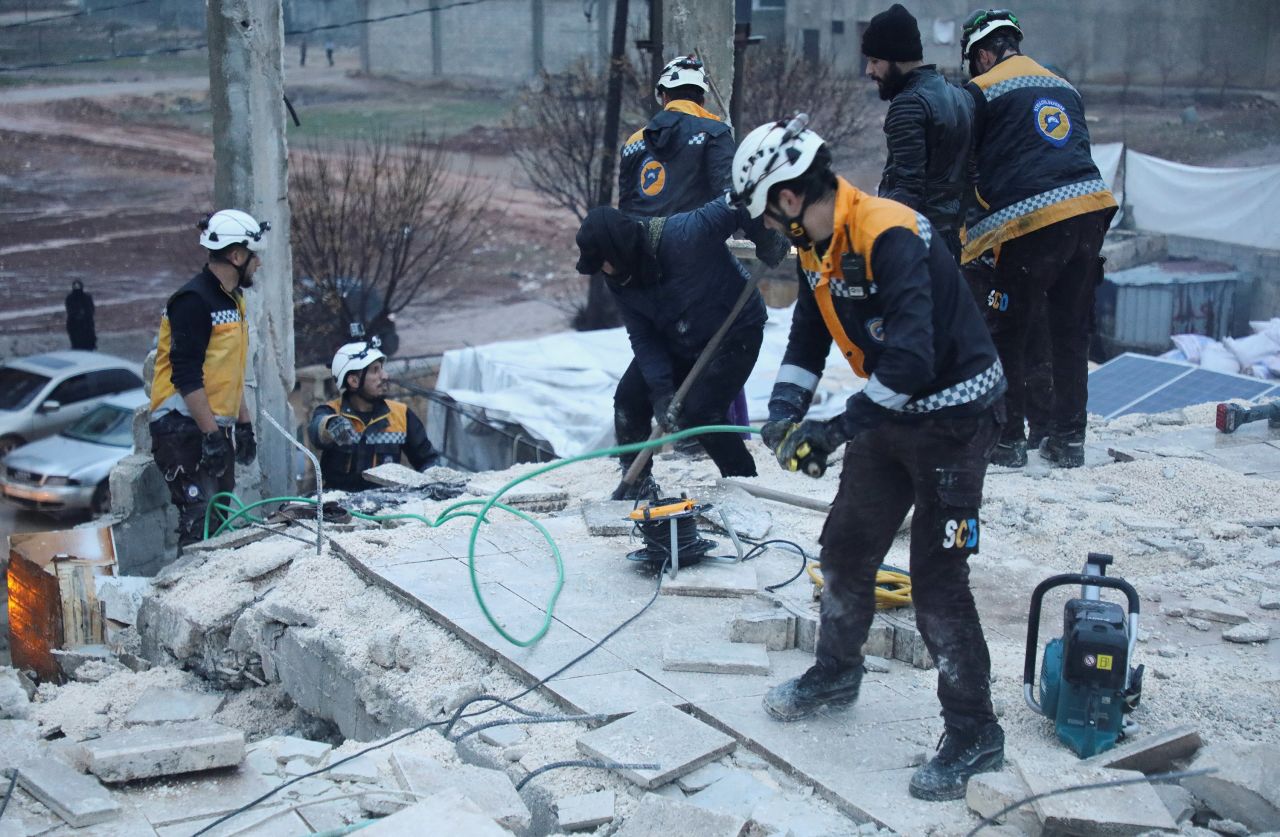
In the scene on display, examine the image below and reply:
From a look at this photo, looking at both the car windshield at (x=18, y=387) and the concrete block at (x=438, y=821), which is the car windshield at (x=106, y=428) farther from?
the concrete block at (x=438, y=821)

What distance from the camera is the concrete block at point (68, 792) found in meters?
3.95

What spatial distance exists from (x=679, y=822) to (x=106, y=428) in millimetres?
11538

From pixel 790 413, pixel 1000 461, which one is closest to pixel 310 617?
pixel 790 413

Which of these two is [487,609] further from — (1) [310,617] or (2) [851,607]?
(2) [851,607]

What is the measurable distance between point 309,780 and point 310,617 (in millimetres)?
1394

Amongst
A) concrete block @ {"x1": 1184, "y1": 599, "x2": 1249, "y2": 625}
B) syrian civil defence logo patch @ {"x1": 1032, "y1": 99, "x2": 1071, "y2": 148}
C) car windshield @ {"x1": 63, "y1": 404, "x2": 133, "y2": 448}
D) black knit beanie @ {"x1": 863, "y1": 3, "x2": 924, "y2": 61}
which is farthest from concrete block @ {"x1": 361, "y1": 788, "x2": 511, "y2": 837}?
car windshield @ {"x1": 63, "y1": 404, "x2": 133, "y2": 448}

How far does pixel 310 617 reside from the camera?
18.2ft

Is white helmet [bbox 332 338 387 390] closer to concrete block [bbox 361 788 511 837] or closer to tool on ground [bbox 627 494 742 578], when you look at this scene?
tool on ground [bbox 627 494 742 578]

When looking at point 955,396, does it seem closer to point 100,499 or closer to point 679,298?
point 679,298

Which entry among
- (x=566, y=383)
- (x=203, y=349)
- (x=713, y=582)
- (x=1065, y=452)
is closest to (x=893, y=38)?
(x=1065, y=452)

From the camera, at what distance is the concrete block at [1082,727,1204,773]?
3791mm

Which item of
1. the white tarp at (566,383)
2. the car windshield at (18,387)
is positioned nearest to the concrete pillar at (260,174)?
the white tarp at (566,383)

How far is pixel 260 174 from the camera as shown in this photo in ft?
25.8

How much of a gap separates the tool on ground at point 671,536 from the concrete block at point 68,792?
2270mm
